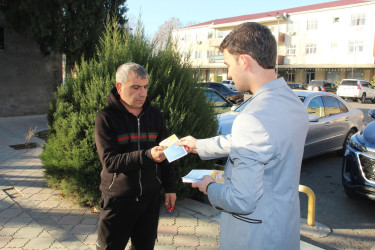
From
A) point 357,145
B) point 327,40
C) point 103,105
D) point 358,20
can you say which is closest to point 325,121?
point 357,145

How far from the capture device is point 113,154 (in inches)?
89.3

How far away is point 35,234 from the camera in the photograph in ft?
11.5

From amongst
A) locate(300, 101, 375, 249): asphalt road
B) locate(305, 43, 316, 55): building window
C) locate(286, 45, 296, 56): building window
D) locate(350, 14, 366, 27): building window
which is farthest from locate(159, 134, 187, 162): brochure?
locate(286, 45, 296, 56): building window

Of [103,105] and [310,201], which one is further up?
[103,105]

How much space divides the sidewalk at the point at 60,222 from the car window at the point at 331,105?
4.68m

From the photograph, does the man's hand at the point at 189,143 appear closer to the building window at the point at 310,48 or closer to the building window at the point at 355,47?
the building window at the point at 355,47

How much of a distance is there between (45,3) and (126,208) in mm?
9694

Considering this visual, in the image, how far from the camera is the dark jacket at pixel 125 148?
2.22 metres

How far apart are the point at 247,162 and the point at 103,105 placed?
293 cm

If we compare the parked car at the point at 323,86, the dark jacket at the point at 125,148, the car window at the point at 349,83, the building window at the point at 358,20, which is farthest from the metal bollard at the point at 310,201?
the building window at the point at 358,20

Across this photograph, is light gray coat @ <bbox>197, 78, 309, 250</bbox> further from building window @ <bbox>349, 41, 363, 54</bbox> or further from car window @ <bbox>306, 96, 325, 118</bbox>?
building window @ <bbox>349, 41, 363, 54</bbox>

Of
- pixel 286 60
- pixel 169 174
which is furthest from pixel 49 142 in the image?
pixel 286 60

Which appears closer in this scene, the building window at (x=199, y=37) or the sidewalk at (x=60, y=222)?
the sidewalk at (x=60, y=222)

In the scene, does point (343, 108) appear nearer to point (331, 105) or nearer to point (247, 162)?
point (331, 105)
